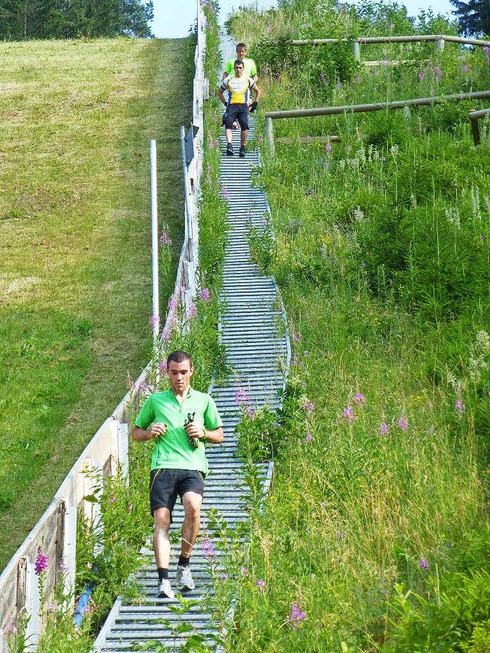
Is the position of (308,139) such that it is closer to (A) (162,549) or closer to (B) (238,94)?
(B) (238,94)

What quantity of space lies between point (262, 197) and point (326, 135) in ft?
9.37

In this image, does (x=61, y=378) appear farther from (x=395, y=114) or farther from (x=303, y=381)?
(x=395, y=114)

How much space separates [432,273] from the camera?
1428 centimetres

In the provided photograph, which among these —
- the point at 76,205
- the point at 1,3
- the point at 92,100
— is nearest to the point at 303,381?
the point at 76,205

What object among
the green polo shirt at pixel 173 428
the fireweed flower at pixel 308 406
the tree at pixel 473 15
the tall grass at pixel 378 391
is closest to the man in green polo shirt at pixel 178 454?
the green polo shirt at pixel 173 428

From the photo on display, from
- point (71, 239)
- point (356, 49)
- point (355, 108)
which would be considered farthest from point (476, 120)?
point (71, 239)

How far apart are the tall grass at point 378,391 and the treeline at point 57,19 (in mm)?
47576

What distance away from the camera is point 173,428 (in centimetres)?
880

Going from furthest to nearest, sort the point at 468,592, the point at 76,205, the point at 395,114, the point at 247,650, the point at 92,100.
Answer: the point at 92,100, the point at 76,205, the point at 395,114, the point at 247,650, the point at 468,592

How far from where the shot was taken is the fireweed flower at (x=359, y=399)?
35.8 ft

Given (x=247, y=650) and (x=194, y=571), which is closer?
(x=247, y=650)

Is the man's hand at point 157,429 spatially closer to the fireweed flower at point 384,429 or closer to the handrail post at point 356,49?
the fireweed flower at point 384,429

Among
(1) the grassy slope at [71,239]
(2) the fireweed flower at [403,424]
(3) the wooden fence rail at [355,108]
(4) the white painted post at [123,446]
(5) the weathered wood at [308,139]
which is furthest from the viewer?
(5) the weathered wood at [308,139]

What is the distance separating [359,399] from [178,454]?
2.90m
